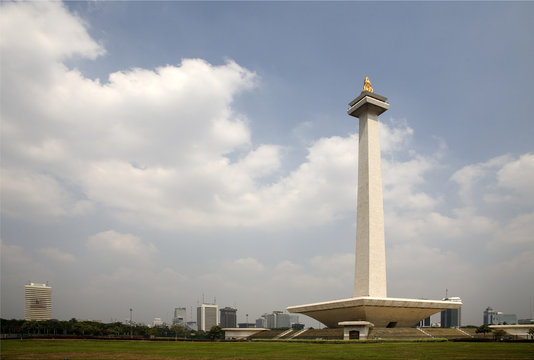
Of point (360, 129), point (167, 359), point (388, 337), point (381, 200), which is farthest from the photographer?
point (360, 129)

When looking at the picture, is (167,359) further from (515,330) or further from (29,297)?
(29,297)

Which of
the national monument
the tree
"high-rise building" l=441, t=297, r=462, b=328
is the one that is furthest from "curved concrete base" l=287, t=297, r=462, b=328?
"high-rise building" l=441, t=297, r=462, b=328

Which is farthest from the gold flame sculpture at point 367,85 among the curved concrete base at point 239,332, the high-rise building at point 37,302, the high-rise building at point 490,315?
the high-rise building at point 37,302

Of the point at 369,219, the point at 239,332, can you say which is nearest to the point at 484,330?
the point at 369,219

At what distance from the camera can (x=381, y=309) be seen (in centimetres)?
3625

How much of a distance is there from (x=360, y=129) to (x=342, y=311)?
20761 mm

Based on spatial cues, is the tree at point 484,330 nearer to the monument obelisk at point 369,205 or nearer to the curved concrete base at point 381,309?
the curved concrete base at point 381,309

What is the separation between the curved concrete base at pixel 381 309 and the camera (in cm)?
→ 3544

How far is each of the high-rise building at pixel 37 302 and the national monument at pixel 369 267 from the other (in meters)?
114

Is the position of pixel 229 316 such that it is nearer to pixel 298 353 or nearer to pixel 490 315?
pixel 490 315

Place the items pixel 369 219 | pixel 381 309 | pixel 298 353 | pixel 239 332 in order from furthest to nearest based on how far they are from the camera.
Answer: pixel 239 332
pixel 369 219
pixel 381 309
pixel 298 353

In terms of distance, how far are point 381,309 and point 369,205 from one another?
438 inches

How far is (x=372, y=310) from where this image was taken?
3588 centimetres

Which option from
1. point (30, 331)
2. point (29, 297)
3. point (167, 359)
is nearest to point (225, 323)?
point (29, 297)
